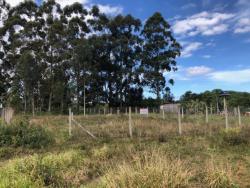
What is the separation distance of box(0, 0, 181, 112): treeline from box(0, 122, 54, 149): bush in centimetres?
3336

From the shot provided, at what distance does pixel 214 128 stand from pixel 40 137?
27.3 feet

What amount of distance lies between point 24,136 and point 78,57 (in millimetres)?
34637

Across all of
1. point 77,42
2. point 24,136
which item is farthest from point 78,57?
point 24,136

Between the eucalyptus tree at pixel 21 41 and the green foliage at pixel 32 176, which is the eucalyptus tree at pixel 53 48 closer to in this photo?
the eucalyptus tree at pixel 21 41

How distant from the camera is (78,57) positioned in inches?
1873

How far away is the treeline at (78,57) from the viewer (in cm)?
4878

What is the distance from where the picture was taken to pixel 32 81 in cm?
4850

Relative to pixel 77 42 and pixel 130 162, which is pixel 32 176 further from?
pixel 77 42

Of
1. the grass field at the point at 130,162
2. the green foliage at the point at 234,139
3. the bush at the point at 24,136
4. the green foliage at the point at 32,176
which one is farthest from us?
the bush at the point at 24,136

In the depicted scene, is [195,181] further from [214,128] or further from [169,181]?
[214,128]

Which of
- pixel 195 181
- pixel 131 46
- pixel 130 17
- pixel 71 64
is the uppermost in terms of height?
pixel 130 17

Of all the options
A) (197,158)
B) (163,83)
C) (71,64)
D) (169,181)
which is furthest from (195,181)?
(163,83)

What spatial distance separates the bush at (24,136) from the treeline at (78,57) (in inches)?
1313

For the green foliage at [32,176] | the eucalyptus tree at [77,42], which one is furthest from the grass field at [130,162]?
the eucalyptus tree at [77,42]
